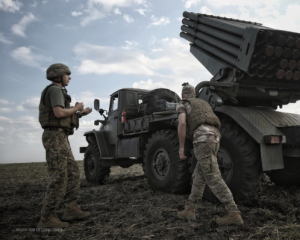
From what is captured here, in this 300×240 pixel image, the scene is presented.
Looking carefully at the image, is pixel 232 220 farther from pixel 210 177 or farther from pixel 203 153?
pixel 203 153

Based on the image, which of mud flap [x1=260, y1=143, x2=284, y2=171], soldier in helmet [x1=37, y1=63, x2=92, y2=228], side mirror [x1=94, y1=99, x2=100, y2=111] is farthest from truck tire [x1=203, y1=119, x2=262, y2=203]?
side mirror [x1=94, y1=99, x2=100, y2=111]

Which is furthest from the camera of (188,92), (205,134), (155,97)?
(155,97)

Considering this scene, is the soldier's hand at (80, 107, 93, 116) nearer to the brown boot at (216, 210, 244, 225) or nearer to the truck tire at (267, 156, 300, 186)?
the brown boot at (216, 210, 244, 225)

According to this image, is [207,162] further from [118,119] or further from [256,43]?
[118,119]

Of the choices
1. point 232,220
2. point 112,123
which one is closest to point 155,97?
point 112,123

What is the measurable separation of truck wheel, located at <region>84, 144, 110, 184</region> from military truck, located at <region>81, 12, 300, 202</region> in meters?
1.85

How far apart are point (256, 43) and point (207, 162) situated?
2029mm

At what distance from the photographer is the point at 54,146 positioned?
11.8 ft

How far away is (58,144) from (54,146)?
2.2 inches

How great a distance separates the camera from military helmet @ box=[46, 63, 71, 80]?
149 inches

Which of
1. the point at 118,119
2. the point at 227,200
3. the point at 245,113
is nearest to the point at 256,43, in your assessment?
the point at 245,113

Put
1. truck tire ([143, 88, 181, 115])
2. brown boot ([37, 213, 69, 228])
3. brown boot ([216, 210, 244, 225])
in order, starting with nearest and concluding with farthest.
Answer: brown boot ([216, 210, 244, 225]) < brown boot ([37, 213, 69, 228]) < truck tire ([143, 88, 181, 115])

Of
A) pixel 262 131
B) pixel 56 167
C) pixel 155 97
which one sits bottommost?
pixel 56 167

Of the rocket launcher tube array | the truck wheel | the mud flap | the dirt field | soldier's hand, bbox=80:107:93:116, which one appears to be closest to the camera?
the dirt field
